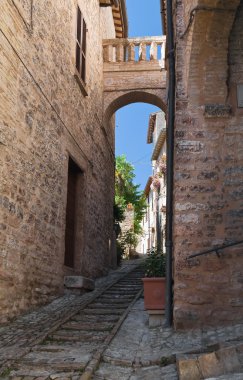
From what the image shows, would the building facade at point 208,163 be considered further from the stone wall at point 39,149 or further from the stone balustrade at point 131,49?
the stone balustrade at point 131,49

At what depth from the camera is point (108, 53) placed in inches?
566

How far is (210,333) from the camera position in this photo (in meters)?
5.05

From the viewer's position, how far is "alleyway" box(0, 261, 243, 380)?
405cm

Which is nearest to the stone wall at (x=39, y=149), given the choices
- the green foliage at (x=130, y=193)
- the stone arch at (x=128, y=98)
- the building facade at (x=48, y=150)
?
the building facade at (x=48, y=150)

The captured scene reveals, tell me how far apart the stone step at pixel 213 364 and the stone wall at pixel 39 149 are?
9.79 feet

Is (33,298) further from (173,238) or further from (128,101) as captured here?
(128,101)

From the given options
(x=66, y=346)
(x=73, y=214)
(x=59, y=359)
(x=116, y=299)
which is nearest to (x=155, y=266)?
(x=66, y=346)

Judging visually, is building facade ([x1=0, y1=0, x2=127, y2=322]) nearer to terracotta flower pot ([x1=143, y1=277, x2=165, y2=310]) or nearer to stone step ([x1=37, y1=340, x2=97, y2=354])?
stone step ([x1=37, y1=340, x2=97, y2=354])

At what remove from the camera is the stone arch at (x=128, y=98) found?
45.7 ft

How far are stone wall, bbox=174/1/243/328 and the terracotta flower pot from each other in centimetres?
55

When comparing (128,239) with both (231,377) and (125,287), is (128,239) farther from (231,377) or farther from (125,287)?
(231,377)

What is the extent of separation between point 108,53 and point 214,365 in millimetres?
12134

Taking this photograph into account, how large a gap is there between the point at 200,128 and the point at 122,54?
9.29 metres

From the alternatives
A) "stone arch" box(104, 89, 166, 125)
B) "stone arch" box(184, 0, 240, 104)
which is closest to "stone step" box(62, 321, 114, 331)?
"stone arch" box(184, 0, 240, 104)
